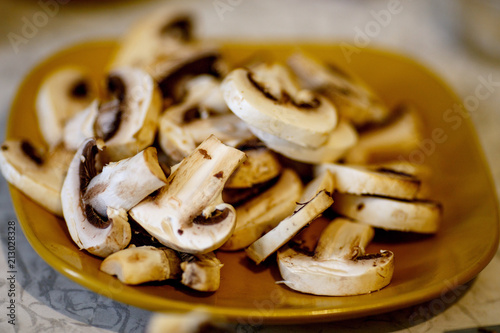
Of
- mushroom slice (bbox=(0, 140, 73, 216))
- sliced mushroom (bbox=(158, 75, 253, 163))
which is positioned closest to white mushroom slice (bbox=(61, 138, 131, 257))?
mushroom slice (bbox=(0, 140, 73, 216))

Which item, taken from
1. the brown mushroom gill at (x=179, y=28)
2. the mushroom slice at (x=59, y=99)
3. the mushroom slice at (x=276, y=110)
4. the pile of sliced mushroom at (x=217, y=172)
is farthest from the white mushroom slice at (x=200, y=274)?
the brown mushroom gill at (x=179, y=28)

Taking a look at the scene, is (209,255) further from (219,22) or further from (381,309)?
(219,22)

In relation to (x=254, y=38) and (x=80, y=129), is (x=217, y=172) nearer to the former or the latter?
(x=80, y=129)

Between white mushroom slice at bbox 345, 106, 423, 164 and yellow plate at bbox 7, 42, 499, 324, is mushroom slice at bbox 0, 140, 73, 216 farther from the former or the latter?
white mushroom slice at bbox 345, 106, 423, 164

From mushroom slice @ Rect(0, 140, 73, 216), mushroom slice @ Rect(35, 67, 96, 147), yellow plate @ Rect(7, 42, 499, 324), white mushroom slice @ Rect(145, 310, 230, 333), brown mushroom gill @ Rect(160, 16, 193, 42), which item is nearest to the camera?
white mushroom slice @ Rect(145, 310, 230, 333)

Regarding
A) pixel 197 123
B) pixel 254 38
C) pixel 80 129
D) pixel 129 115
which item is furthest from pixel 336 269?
pixel 254 38

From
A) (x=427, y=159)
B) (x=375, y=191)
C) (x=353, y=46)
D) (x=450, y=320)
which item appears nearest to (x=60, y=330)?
(x=375, y=191)

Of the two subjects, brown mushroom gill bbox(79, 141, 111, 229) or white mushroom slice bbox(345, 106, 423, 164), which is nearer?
brown mushroom gill bbox(79, 141, 111, 229)
